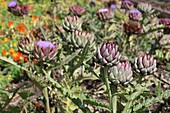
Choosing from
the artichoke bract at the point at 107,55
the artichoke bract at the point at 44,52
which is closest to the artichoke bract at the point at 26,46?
the artichoke bract at the point at 44,52

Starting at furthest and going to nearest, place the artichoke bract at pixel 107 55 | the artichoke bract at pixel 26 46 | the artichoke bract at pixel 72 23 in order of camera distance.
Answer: the artichoke bract at pixel 72 23, the artichoke bract at pixel 26 46, the artichoke bract at pixel 107 55

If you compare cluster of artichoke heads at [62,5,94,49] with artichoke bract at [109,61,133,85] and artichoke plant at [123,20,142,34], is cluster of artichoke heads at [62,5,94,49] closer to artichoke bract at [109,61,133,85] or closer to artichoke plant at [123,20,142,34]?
artichoke bract at [109,61,133,85]

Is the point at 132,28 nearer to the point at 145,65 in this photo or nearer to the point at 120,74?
the point at 145,65

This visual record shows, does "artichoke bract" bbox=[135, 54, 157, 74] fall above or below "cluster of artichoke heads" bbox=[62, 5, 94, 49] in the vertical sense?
below

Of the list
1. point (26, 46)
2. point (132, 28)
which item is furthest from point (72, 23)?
point (132, 28)

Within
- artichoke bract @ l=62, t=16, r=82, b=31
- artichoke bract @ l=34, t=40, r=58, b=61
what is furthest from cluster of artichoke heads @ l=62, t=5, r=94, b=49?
artichoke bract @ l=34, t=40, r=58, b=61

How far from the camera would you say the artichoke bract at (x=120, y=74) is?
1085mm

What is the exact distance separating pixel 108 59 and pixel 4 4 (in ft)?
8.86

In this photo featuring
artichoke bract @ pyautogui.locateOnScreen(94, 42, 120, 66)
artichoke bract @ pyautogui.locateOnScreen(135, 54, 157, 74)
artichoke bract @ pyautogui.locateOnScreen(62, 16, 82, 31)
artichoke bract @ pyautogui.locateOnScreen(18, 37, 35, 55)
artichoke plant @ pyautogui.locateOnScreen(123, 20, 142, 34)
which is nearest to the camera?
artichoke bract @ pyautogui.locateOnScreen(94, 42, 120, 66)

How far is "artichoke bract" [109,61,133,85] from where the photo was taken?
108cm

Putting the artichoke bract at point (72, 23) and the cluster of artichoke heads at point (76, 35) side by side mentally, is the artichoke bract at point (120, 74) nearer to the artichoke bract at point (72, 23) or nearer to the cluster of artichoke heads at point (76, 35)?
the cluster of artichoke heads at point (76, 35)

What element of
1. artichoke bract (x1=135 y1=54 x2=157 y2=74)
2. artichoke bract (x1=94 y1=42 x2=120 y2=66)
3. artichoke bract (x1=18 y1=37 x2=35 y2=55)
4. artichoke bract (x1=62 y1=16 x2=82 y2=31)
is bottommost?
artichoke bract (x1=135 y1=54 x2=157 y2=74)

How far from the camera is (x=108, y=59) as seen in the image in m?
1.05

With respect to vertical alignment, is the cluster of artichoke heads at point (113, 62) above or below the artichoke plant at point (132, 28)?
below
